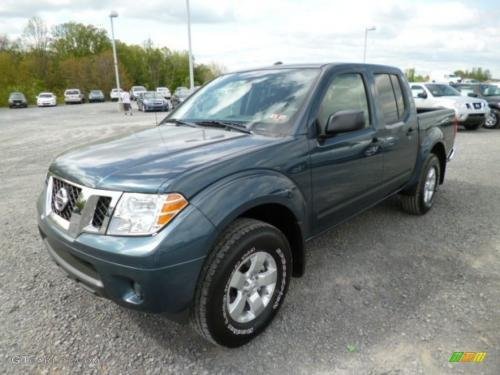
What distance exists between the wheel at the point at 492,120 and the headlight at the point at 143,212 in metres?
14.9

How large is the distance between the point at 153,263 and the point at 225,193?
551 millimetres

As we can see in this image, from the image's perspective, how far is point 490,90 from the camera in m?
15.1

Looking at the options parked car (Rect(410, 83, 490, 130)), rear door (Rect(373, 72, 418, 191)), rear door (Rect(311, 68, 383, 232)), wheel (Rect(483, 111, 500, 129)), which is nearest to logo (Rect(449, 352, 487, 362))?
rear door (Rect(311, 68, 383, 232))

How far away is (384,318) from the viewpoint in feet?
8.93

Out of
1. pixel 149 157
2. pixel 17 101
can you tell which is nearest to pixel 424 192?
pixel 149 157

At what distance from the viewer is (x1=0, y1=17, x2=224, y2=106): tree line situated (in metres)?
48.3

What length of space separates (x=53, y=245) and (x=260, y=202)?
1357mm

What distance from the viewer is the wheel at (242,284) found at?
2.13 metres

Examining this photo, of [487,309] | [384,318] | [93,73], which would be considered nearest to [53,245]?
[384,318]

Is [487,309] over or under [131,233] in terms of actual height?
under

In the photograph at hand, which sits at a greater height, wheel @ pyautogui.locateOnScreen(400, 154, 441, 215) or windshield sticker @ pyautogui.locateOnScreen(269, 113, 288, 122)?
windshield sticker @ pyautogui.locateOnScreen(269, 113, 288, 122)

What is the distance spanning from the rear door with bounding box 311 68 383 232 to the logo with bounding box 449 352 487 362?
1.22 meters

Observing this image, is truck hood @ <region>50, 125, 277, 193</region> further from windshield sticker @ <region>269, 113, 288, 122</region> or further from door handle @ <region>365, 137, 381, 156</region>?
door handle @ <region>365, 137, 381, 156</region>

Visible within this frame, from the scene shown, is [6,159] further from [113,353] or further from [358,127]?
[358,127]
